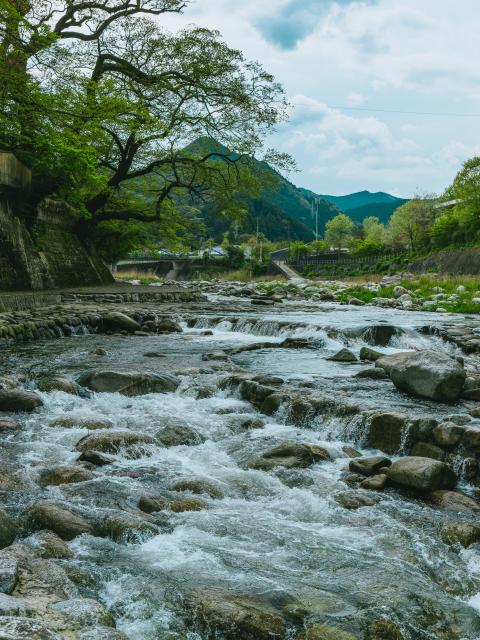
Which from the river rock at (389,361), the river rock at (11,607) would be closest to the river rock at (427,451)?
the river rock at (389,361)

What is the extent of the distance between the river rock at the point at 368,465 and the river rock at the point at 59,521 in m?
2.53

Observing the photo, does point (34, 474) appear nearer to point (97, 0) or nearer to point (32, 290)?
point (32, 290)

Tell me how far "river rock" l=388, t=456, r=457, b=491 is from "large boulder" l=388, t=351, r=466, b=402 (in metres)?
2.31

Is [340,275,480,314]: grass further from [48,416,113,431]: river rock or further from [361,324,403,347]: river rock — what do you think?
[48,416,113,431]: river rock

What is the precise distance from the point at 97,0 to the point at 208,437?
2438 cm

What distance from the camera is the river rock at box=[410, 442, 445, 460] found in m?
5.31

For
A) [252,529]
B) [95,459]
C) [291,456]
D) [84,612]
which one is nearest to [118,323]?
[95,459]

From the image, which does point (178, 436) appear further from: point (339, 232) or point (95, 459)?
point (339, 232)

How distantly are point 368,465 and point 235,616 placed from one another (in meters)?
2.59

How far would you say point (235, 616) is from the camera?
2.82 meters

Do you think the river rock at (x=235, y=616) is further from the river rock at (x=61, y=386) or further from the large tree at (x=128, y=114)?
the large tree at (x=128, y=114)

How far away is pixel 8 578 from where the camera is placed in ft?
9.16

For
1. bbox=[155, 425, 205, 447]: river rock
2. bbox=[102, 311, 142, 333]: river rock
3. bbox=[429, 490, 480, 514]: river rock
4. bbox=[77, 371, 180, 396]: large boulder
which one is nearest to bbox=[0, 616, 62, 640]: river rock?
bbox=[429, 490, 480, 514]: river rock

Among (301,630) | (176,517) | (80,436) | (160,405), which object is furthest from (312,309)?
(301,630)
